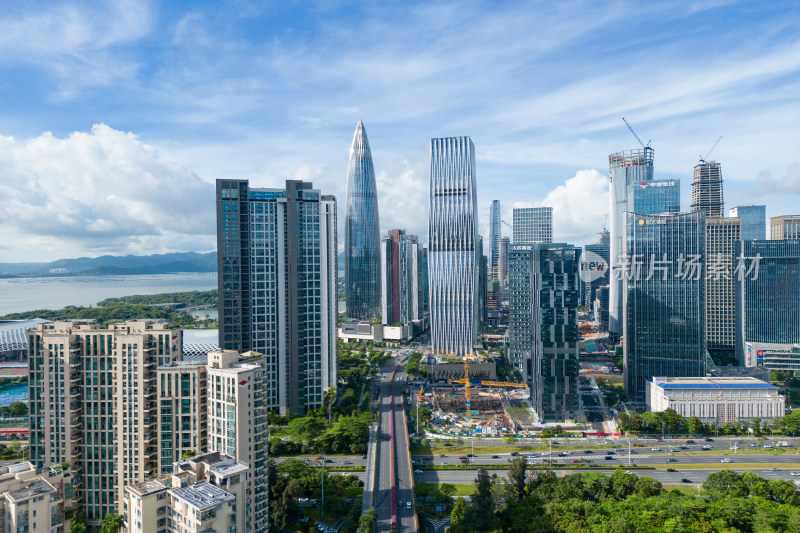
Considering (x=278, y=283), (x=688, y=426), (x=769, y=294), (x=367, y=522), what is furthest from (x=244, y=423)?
(x=769, y=294)

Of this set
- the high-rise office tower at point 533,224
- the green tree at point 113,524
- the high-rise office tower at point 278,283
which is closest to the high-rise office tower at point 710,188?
the high-rise office tower at point 533,224

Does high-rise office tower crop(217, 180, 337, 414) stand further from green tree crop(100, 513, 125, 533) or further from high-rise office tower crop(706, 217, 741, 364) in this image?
high-rise office tower crop(706, 217, 741, 364)

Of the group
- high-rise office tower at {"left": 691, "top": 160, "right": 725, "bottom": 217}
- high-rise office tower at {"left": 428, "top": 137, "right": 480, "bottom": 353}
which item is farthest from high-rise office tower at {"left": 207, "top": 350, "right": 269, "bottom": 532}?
high-rise office tower at {"left": 691, "top": 160, "right": 725, "bottom": 217}

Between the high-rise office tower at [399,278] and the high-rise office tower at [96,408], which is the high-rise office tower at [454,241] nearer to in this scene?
the high-rise office tower at [399,278]

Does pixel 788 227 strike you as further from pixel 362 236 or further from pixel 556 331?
pixel 362 236

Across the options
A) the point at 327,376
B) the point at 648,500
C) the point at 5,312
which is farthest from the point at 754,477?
the point at 5,312
